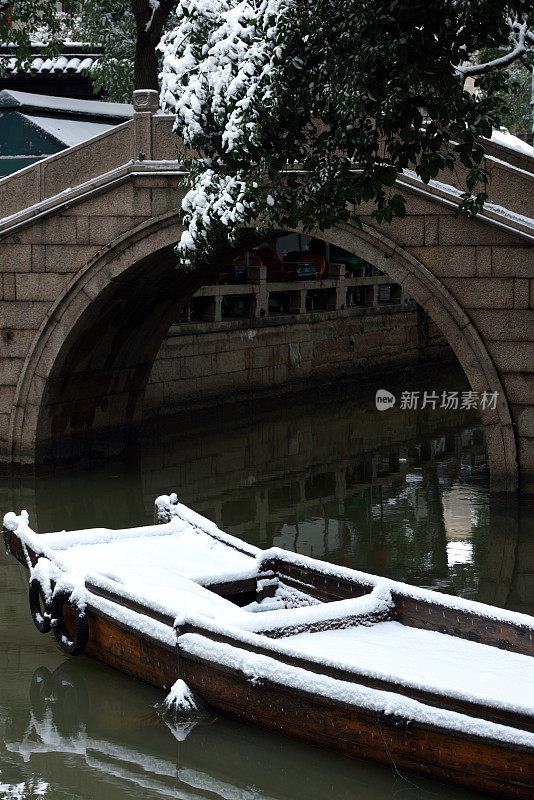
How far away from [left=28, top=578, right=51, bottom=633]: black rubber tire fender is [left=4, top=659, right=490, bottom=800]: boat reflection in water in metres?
0.75

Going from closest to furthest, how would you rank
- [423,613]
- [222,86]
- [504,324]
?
[423,613]
[222,86]
[504,324]

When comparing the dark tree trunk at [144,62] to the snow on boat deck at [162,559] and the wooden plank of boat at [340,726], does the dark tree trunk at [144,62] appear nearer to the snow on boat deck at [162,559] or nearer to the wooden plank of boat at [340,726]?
the snow on boat deck at [162,559]

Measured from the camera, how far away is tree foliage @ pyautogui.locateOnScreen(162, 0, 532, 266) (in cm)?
791

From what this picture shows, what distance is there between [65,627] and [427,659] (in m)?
2.59

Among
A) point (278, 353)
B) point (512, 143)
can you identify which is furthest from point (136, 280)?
point (512, 143)

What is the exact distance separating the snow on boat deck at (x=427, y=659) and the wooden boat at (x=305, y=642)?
0.5 inches

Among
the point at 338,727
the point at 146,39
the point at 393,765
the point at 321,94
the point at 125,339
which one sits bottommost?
the point at 393,765

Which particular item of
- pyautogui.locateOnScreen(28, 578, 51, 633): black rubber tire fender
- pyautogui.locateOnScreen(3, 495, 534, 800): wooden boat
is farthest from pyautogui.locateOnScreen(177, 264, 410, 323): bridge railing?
pyautogui.locateOnScreen(28, 578, 51, 633): black rubber tire fender

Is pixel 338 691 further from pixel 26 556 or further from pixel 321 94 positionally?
pixel 321 94

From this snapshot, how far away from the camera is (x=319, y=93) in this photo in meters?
8.43

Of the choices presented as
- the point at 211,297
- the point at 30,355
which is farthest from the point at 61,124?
the point at 30,355

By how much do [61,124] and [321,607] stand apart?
36.3 ft

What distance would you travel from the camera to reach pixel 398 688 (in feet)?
19.1

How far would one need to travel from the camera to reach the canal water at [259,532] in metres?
6.26
